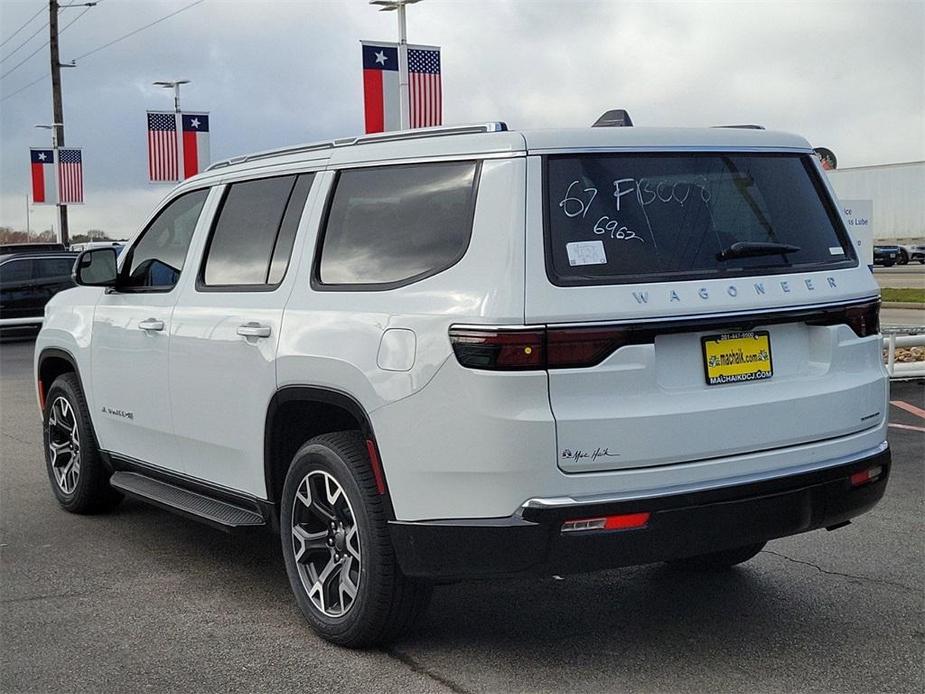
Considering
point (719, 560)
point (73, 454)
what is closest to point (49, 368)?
point (73, 454)

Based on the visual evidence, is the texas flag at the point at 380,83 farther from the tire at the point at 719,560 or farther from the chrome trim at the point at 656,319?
the chrome trim at the point at 656,319

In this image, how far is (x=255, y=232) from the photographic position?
5438mm

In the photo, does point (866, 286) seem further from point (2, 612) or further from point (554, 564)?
point (2, 612)

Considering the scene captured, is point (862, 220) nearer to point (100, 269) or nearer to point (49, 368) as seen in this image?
point (49, 368)

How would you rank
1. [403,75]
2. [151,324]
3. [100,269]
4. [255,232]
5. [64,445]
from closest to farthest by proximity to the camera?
[255,232] → [151,324] → [100,269] → [64,445] → [403,75]

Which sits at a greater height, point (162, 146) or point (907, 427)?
point (162, 146)

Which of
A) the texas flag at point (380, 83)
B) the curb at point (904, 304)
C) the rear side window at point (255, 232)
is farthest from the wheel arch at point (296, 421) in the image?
the curb at point (904, 304)

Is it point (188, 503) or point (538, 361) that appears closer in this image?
point (538, 361)

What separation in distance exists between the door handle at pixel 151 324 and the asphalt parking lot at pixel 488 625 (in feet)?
3.89

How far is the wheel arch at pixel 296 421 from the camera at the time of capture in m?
4.59

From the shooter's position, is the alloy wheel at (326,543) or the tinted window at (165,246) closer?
the alloy wheel at (326,543)

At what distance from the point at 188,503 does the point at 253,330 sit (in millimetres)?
1097

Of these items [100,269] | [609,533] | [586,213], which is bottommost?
[609,533]
